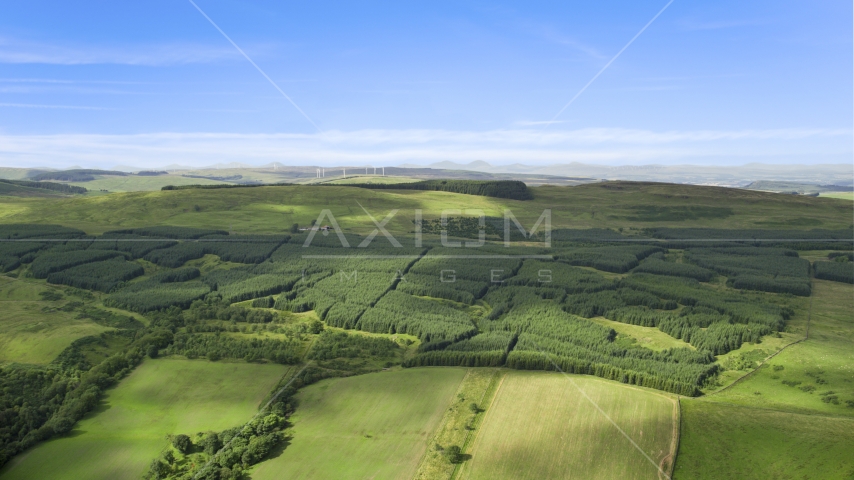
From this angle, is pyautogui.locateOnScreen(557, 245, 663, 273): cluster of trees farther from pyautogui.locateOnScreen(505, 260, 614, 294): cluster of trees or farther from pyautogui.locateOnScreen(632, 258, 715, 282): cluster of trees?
pyautogui.locateOnScreen(505, 260, 614, 294): cluster of trees

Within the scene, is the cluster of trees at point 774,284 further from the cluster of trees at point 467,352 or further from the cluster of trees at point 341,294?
the cluster of trees at point 341,294

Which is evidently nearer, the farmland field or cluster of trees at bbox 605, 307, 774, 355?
the farmland field

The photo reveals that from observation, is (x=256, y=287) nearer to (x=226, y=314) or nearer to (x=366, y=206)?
(x=226, y=314)

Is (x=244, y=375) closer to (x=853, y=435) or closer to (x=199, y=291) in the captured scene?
(x=199, y=291)

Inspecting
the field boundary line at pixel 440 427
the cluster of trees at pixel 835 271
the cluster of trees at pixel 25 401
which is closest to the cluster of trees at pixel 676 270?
the cluster of trees at pixel 835 271

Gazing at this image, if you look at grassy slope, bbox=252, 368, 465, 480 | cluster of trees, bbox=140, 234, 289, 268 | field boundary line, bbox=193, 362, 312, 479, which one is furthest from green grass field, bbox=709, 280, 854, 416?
cluster of trees, bbox=140, 234, 289, 268

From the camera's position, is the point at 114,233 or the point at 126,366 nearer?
the point at 126,366

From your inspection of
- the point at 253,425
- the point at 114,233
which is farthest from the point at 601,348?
the point at 114,233
